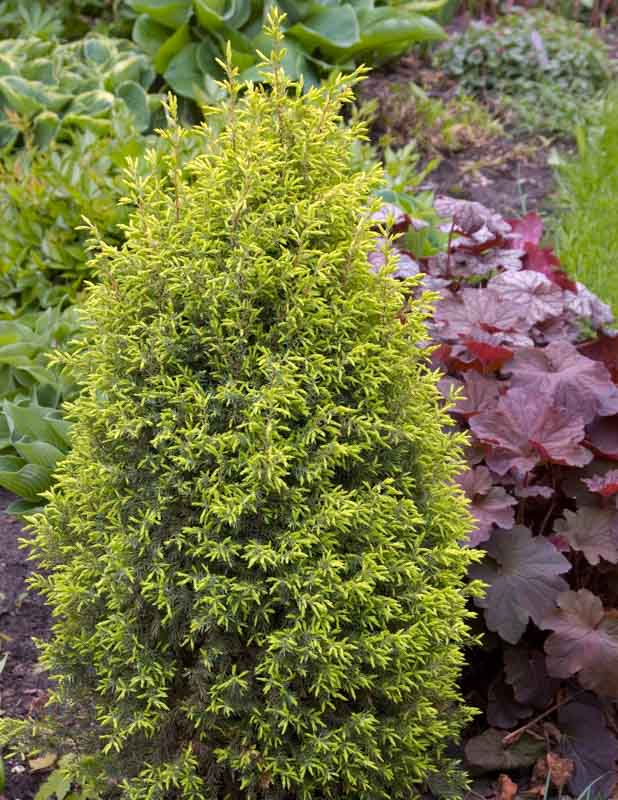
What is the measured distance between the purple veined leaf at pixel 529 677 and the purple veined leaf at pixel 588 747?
62 mm

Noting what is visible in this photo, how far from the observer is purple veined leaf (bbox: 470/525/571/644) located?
8.04 ft

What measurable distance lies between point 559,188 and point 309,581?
4137mm

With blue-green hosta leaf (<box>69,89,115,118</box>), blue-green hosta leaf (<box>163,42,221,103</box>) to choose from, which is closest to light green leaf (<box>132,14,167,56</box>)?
blue-green hosta leaf (<box>163,42,221,103</box>)

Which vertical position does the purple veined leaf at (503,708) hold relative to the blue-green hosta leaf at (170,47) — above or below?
below

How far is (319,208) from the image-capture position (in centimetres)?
194

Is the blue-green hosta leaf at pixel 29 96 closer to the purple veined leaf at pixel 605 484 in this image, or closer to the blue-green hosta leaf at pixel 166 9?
the blue-green hosta leaf at pixel 166 9

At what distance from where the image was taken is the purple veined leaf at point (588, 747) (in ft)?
8.20

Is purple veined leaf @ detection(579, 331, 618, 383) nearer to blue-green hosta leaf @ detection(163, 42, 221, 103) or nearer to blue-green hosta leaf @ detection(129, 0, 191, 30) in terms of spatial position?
blue-green hosta leaf @ detection(163, 42, 221, 103)

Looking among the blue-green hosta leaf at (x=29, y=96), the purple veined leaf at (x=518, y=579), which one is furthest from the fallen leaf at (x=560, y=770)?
the blue-green hosta leaf at (x=29, y=96)

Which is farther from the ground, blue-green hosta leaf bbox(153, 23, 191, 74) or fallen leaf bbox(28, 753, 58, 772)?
blue-green hosta leaf bbox(153, 23, 191, 74)

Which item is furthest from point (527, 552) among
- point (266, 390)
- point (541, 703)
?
point (266, 390)

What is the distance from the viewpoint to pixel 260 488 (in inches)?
74.6

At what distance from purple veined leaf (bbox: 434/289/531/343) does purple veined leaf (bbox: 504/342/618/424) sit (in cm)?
12

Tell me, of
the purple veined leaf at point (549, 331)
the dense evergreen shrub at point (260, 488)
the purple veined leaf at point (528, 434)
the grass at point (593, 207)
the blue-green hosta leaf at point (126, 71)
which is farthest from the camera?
the blue-green hosta leaf at point (126, 71)
